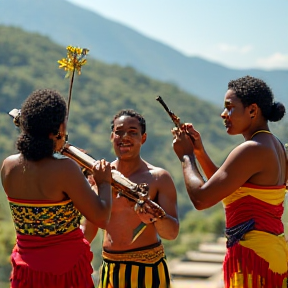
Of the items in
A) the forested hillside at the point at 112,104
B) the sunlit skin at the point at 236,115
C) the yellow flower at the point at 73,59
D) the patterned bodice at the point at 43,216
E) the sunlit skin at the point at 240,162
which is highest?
the forested hillside at the point at 112,104

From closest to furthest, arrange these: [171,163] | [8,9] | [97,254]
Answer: [97,254], [171,163], [8,9]

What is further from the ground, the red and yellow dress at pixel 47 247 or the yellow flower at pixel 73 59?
the yellow flower at pixel 73 59

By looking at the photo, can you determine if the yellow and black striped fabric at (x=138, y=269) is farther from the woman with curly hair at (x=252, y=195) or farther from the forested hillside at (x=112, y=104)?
the forested hillside at (x=112, y=104)

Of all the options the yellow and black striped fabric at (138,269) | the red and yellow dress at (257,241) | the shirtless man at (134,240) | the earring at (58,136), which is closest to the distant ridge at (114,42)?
the shirtless man at (134,240)

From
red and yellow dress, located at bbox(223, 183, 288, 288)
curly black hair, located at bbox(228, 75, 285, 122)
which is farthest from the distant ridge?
red and yellow dress, located at bbox(223, 183, 288, 288)

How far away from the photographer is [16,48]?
2795 inches

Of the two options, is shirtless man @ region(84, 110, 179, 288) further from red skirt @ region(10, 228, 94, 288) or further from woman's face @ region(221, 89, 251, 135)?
red skirt @ region(10, 228, 94, 288)

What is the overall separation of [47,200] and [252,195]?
3.93 ft

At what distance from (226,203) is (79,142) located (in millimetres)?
54978

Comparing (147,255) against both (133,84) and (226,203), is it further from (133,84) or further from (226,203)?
(133,84)

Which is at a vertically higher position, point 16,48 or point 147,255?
point 16,48

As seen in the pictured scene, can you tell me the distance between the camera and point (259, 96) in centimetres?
452

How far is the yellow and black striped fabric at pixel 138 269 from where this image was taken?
16.3 ft

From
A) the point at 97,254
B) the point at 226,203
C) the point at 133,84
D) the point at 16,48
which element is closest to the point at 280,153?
the point at 226,203
